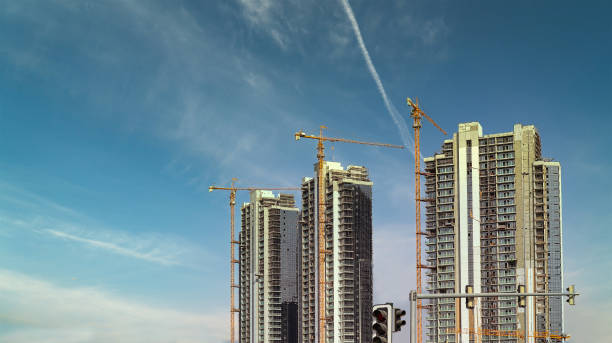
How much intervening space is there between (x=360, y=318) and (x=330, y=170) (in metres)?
31.3

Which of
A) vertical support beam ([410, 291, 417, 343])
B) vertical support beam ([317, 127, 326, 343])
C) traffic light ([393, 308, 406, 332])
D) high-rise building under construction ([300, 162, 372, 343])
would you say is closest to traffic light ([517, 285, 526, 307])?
vertical support beam ([410, 291, 417, 343])

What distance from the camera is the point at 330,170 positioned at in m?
148

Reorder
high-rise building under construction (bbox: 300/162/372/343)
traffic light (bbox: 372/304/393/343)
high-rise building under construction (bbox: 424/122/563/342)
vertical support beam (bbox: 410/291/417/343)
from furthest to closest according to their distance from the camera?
high-rise building under construction (bbox: 300/162/372/343) < high-rise building under construction (bbox: 424/122/563/342) < vertical support beam (bbox: 410/291/417/343) < traffic light (bbox: 372/304/393/343)

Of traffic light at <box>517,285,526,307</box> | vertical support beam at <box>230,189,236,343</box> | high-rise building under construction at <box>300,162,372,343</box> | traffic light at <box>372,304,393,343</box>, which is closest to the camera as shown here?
traffic light at <box>372,304,393,343</box>

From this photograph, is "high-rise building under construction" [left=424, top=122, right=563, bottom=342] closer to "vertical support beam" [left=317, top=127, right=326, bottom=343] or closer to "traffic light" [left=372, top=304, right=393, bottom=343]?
"vertical support beam" [left=317, top=127, right=326, bottom=343]

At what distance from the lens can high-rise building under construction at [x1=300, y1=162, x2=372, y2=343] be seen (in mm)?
138375

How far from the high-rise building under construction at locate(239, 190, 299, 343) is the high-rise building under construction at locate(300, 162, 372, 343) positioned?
15.3m

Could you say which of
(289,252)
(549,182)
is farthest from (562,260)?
(289,252)

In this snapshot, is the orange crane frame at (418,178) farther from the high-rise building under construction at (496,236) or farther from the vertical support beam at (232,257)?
the vertical support beam at (232,257)

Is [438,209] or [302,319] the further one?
[302,319]

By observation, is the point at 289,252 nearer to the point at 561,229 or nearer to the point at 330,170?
the point at 330,170

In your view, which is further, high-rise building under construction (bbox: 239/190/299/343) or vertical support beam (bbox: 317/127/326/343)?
high-rise building under construction (bbox: 239/190/299/343)

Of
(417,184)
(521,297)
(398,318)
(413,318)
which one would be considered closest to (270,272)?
(417,184)

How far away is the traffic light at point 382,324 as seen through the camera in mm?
17828
